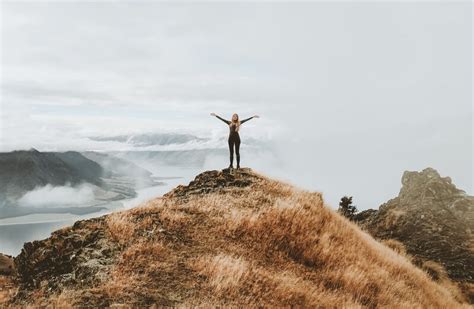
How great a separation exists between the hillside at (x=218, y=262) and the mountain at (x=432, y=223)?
693 centimetres

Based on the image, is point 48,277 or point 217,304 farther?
point 48,277

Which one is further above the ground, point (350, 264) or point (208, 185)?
point (208, 185)

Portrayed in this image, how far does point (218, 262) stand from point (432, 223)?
65.4 ft

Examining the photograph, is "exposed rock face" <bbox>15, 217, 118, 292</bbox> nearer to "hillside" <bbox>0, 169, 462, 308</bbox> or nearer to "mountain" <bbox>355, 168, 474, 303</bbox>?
"hillside" <bbox>0, 169, 462, 308</bbox>

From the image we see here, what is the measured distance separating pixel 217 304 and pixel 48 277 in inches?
199

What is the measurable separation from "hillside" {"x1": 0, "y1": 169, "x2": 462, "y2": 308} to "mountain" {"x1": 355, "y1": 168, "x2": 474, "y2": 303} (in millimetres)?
6933

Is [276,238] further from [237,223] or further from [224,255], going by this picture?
[224,255]

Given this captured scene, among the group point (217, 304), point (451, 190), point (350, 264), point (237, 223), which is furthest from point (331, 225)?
point (451, 190)

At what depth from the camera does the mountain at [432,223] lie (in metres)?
23.0

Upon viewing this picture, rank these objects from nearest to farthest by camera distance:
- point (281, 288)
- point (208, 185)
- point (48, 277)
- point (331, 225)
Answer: point (281, 288), point (48, 277), point (331, 225), point (208, 185)

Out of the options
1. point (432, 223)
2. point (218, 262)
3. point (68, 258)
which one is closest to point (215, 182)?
point (218, 262)

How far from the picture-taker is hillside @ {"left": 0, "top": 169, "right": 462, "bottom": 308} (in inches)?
394

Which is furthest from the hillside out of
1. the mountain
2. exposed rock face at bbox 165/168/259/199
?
the mountain

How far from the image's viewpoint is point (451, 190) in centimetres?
2894
